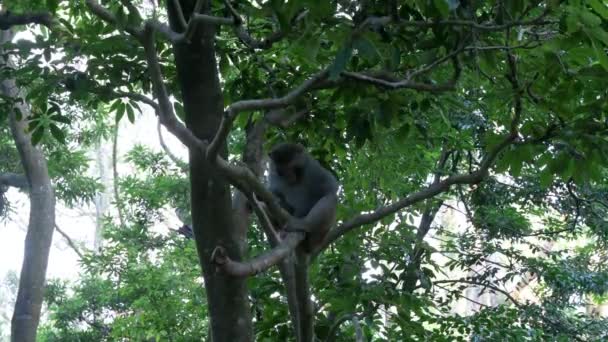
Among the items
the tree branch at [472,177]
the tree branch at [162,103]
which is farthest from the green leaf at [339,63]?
the tree branch at [472,177]

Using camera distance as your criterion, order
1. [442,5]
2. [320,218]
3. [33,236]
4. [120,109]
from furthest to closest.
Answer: [33,236], [320,218], [120,109], [442,5]

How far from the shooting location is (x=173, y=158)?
9914 mm

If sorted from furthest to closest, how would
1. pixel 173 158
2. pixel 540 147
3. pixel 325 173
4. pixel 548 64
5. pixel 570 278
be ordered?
1. pixel 173 158
2. pixel 570 278
3. pixel 325 173
4. pixel 540 147
5. pixel 548 64

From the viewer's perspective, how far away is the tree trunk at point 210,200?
2869 millimetres

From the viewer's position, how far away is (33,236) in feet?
23.1

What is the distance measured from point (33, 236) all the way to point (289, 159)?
3650 mm

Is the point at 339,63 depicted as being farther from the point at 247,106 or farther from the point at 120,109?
the point at 120,109

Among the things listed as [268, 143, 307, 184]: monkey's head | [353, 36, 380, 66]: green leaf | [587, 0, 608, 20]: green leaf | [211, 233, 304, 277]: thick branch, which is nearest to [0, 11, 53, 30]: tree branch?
[268, 143, 307, 184]: monkey's head

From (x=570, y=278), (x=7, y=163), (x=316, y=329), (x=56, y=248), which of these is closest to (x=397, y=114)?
(x=316, y=329)

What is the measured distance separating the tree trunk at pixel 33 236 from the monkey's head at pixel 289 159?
3161 millimetres

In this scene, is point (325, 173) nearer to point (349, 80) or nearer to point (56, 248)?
point (349, 80)

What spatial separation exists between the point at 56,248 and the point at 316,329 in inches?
768

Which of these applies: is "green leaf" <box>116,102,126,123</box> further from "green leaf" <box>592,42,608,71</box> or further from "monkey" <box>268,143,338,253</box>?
"green leaf" <box>592,42,608,71</box>

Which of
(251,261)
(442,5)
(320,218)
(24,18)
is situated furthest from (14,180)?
(442,5)
